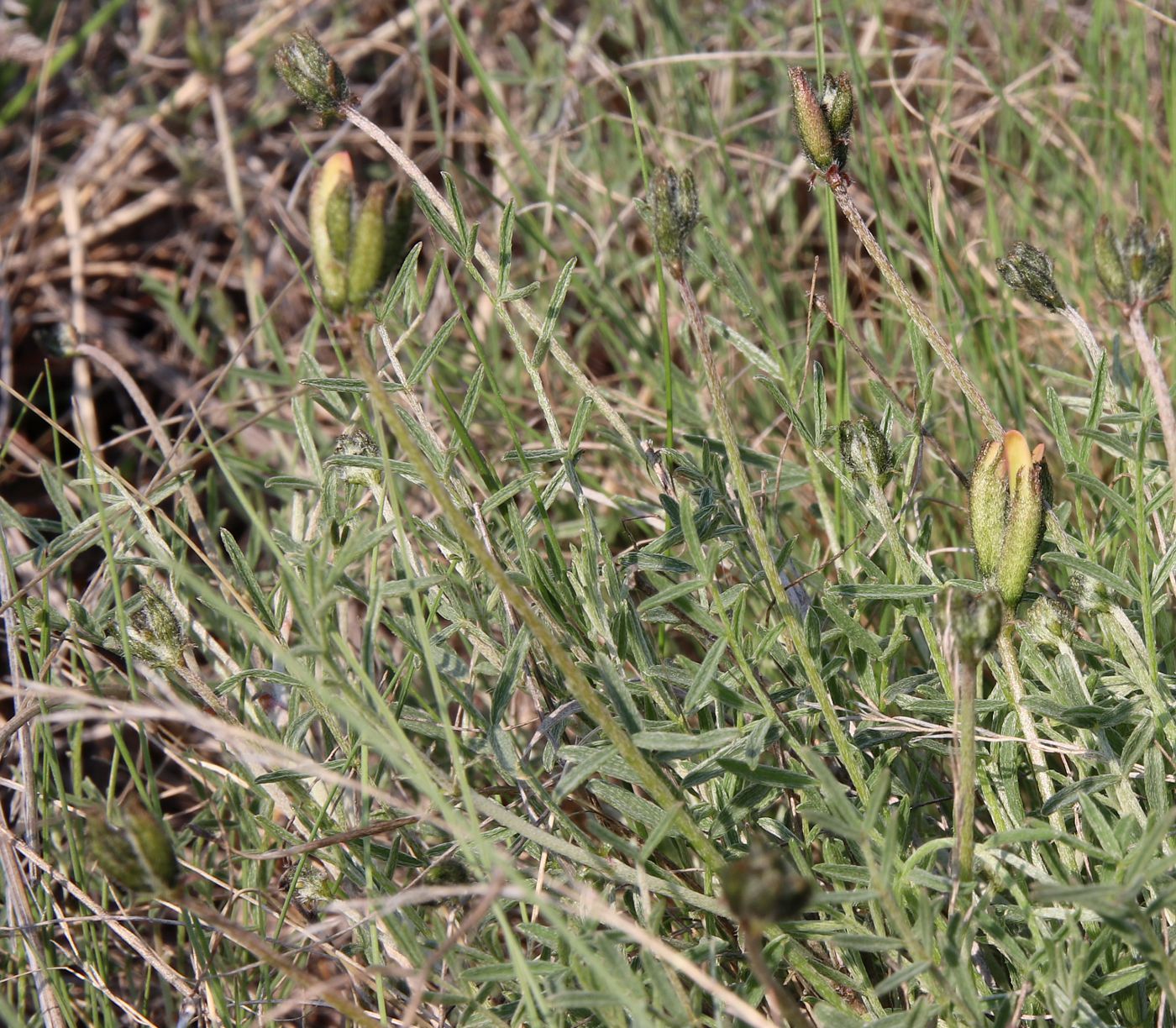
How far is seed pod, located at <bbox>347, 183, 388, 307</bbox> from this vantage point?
111cm

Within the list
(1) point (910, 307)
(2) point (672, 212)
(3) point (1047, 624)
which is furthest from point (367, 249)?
(3) point (1047, 624)

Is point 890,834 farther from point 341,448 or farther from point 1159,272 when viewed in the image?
point 341,448

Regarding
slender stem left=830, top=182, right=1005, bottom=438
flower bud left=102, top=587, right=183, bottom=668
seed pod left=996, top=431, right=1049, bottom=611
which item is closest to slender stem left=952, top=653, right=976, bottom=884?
seed pod left=996, top=431, right=1049, bottom=611

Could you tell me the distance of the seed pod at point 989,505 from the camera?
4.52 feet

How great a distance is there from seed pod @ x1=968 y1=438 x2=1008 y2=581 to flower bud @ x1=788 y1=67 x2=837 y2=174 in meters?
0.42

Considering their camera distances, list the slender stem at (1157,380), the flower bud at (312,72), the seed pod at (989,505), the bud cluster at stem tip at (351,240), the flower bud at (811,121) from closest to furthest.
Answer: the bud cluster at stem tip at (351,240), the slender stem at (1157,380), the seed pod at (989,505), the flower bud at (811,121), the flower bud at (312,72)

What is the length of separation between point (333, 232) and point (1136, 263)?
847mm

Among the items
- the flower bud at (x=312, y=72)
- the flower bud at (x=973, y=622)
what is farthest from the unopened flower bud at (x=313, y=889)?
the flower bud at (x=312, y=72)

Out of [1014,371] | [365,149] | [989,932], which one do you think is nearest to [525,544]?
[989,932]

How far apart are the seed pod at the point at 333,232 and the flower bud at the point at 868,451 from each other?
2.42ft

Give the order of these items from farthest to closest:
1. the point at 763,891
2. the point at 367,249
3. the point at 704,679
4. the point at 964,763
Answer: the point at 704,679 < the point at 964,763 < the point at 367,249 < the point at 763,891

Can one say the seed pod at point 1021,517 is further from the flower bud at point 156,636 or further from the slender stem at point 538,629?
the flower bud at point 156,636

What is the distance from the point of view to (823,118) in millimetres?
1490

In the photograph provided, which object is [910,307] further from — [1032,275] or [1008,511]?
[1008,511]
